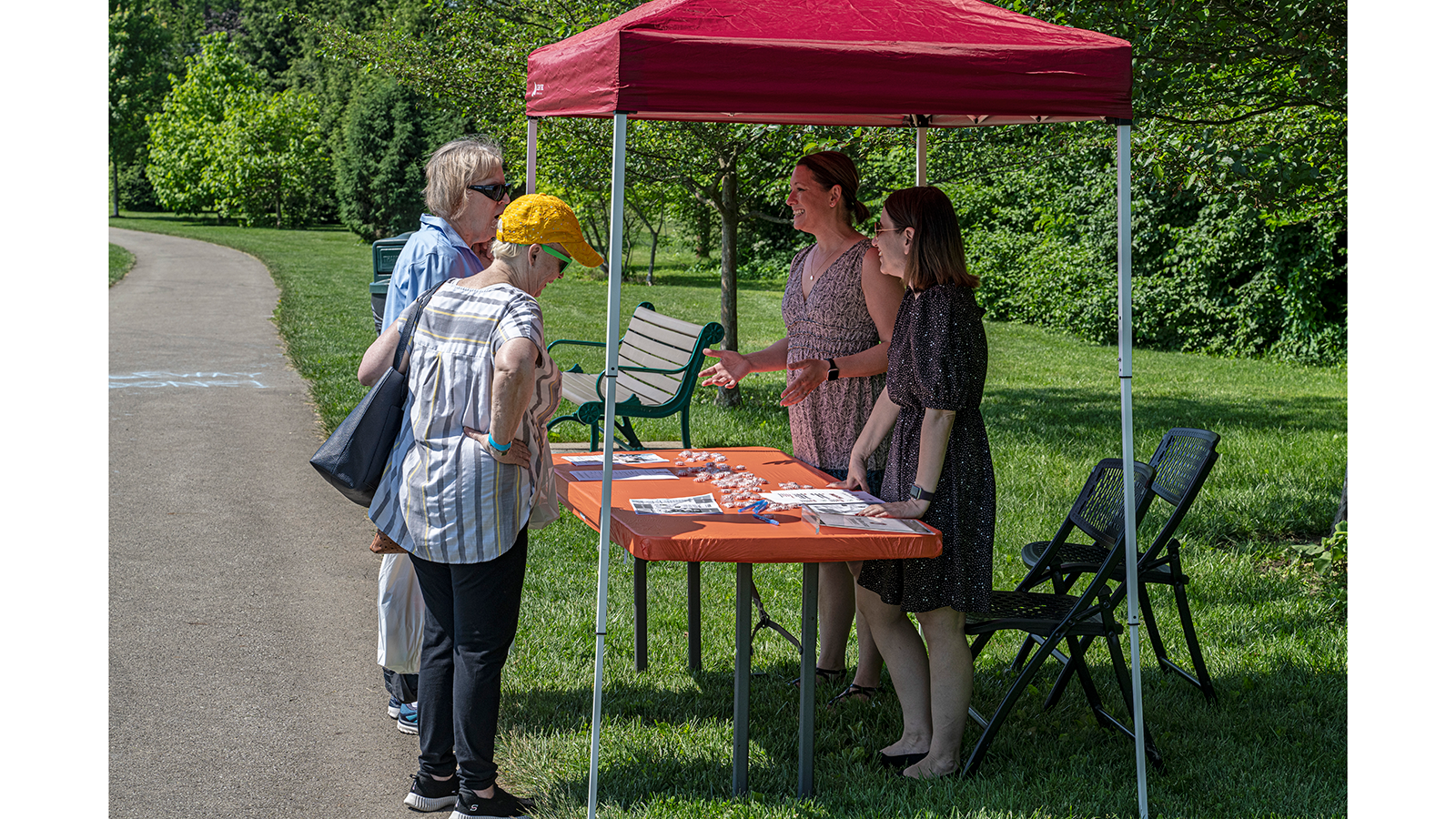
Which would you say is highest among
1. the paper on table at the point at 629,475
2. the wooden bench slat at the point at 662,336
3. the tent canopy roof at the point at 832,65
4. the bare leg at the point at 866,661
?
the tent canopy roof at the point at 832,65

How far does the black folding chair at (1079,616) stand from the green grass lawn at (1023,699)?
17 centimetres

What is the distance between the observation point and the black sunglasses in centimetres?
402

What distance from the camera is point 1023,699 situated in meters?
4.67

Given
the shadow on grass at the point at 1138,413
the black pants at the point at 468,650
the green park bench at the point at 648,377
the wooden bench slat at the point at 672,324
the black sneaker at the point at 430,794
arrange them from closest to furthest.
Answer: the black pants at the point at 468,650 < the black sneaker at the point at 430,794 < the green park bench at the point at 648,377 < the wooden bench slat at the point at 672,324 < the shadow on grass at the point at 1138,413

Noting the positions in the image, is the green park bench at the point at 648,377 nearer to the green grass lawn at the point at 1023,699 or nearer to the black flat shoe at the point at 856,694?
the green grass lawn at the point at 1023,699

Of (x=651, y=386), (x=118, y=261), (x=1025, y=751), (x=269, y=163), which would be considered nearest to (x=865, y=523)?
(x=1025, y=751)

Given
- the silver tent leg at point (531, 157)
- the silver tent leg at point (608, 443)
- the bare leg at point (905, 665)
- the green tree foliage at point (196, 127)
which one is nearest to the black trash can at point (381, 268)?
the silver tent leg at point (531, 157)

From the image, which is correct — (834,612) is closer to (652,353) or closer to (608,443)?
(608,443)

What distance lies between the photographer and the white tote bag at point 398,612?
423 cm

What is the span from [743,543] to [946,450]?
0.76 m

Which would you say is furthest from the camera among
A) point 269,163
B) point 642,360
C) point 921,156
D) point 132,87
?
point 132,87

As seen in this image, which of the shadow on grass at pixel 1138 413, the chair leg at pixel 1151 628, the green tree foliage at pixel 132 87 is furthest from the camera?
the green tree foliage at pixel 132 87

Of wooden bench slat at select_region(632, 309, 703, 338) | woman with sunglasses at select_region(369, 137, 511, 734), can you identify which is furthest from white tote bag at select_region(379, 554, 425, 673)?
wooden bench slat at select_region(632, 309, 703, 338)

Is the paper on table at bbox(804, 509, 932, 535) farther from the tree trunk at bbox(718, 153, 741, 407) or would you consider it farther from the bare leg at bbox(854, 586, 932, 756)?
the tree trunk at bbox(718, 153, 741, 407)
